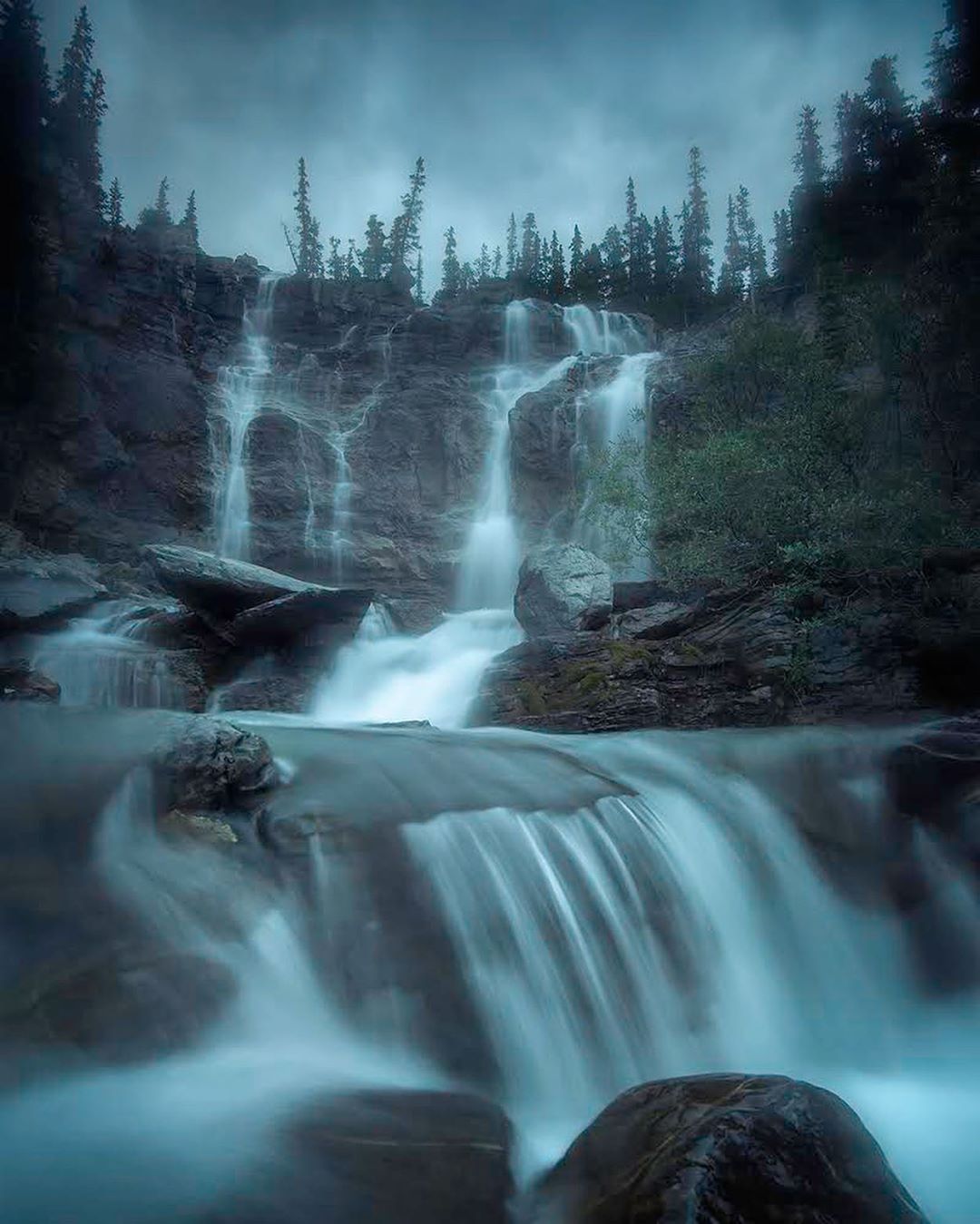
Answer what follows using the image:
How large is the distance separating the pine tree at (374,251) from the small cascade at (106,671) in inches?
1830

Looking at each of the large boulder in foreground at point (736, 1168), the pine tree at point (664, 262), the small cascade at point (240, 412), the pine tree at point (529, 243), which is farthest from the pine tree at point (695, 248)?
the large boulder in foreground at point (736, 1168)

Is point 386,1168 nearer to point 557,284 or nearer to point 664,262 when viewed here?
point 557,284

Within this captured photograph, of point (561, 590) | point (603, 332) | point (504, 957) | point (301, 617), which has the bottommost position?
point (504, 957)

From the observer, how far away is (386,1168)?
121 inches

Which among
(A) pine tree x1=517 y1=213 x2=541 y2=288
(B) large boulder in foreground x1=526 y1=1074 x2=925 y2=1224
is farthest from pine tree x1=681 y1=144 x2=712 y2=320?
(B) large boulder in foreground x1=526 y1=1074 x2=925 y2=1224

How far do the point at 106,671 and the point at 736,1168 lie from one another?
1255 cm

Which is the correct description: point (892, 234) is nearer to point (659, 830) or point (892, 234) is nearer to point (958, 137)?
point (958, 137)

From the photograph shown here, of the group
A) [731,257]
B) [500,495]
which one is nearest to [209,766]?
[500,495]

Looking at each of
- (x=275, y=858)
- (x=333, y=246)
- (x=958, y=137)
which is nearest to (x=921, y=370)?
(x=958, y=137)

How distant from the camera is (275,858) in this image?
5.27 m

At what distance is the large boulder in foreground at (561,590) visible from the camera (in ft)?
50.0

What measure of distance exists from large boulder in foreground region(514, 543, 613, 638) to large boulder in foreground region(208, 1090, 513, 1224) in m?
11.2

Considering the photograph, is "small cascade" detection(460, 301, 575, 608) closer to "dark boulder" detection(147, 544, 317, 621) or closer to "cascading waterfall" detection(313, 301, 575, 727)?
"cascading waterfall" detection(313, 301, 575, 727)

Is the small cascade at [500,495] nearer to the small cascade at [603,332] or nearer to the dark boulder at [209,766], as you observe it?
the small cascade at [603,332]
